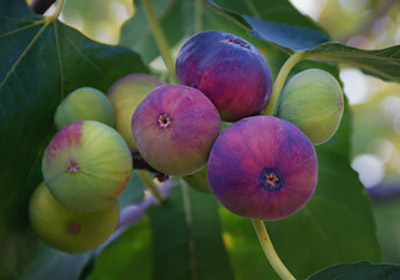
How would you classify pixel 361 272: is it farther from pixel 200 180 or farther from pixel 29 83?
pixel 29 83

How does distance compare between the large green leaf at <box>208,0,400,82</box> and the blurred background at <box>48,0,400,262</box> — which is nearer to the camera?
the large green leaf at <box>208,0,400,82</box>

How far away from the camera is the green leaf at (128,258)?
2.02 meters

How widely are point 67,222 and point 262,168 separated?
0.52 meters

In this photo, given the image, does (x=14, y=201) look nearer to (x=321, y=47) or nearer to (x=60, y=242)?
(x=60, y=242)

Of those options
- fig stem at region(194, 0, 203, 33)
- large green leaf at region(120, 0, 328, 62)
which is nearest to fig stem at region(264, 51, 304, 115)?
large green leaf at region(120, 0, 328, 62)

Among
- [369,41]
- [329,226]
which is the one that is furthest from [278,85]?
[369,41]

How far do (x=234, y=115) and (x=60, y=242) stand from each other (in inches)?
20.4

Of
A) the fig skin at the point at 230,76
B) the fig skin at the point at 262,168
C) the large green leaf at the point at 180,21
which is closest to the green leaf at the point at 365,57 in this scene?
the fig skin at the point at 230,76

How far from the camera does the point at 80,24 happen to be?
3.53 metres

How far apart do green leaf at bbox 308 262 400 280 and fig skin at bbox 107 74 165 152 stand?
50cm

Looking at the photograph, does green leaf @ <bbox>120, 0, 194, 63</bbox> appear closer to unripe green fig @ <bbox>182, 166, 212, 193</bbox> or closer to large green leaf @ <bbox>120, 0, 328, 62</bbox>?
large green leaf @ <bbox>120, 0, 328, 62</bbox>

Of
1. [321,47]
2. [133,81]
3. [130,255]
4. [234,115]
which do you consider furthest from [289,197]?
[130,255]

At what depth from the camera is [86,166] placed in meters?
1.17

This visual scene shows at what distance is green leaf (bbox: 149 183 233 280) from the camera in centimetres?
192
